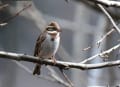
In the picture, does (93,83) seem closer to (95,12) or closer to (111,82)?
(111,82)

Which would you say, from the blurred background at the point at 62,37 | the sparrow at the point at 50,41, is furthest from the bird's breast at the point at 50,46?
the blurred background at the point at 62,37

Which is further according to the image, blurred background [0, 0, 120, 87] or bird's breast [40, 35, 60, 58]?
blurred background [0, 0, 120, 87]

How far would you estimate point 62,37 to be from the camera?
6.02m

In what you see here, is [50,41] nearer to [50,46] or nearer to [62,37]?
[50,46]

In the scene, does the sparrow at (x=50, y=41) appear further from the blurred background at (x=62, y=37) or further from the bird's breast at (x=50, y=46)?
the blurred background at (x=62, y=37)

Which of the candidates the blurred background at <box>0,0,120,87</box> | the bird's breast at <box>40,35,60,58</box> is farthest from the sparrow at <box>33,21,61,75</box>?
the blurred background at <box>0,0,120,87</box>

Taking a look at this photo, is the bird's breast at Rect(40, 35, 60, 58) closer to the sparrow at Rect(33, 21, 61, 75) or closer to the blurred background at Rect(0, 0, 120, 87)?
the sparrow at Rect(33, 21, 61, 75)

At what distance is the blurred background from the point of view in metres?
5.41

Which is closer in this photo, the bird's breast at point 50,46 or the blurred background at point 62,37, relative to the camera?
the bird's breast at point 50,46

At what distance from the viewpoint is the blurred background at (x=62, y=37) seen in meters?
5.41

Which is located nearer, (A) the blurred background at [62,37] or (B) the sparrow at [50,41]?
(B) the sparrow at [50,41]

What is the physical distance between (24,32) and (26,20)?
0.47 feet

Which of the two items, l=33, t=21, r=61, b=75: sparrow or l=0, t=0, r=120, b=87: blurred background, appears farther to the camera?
l=0, t=0, r=120, b=87: blurred background

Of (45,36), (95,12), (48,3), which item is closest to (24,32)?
(48,3)
